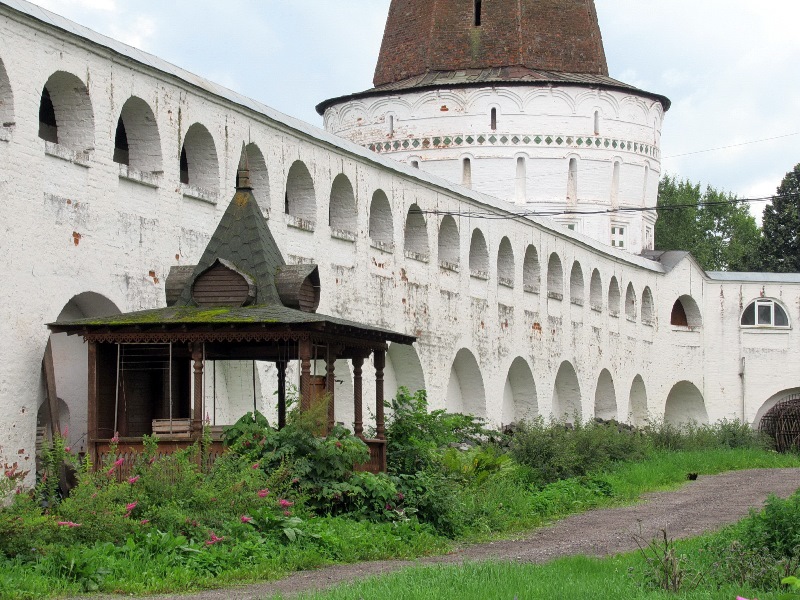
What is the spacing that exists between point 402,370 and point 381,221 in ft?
8.41

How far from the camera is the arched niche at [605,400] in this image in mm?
34812

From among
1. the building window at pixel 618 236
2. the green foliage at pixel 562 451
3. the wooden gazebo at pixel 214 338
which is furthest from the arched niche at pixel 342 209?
the building window at pixel 618 236

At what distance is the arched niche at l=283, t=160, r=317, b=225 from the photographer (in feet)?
70.8

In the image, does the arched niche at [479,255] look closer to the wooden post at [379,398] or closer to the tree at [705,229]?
the wooden post at [379,398]

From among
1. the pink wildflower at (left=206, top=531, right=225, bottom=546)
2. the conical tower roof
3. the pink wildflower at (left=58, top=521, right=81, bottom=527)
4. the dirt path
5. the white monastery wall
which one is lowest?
the dirt path

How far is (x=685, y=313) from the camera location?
130 feet

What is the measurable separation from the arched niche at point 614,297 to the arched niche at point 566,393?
9.96 feet

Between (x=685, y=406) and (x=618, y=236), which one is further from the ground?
(x=618, y=236)

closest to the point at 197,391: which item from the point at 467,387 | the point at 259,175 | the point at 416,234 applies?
the point at 259,175

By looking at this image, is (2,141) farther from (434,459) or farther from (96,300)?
(434,459)

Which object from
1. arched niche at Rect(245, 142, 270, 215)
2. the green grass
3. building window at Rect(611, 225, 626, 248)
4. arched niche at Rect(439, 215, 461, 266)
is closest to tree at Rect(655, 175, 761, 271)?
building window at Rect(611, 225, 626, 248)

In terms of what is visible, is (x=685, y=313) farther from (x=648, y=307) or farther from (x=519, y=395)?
(x=519, y=395)

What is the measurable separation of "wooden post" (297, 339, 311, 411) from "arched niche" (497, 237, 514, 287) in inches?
574

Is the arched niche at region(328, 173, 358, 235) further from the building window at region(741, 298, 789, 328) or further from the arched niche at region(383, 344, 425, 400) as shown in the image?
the building window at region(741, 298, 789, 328)
